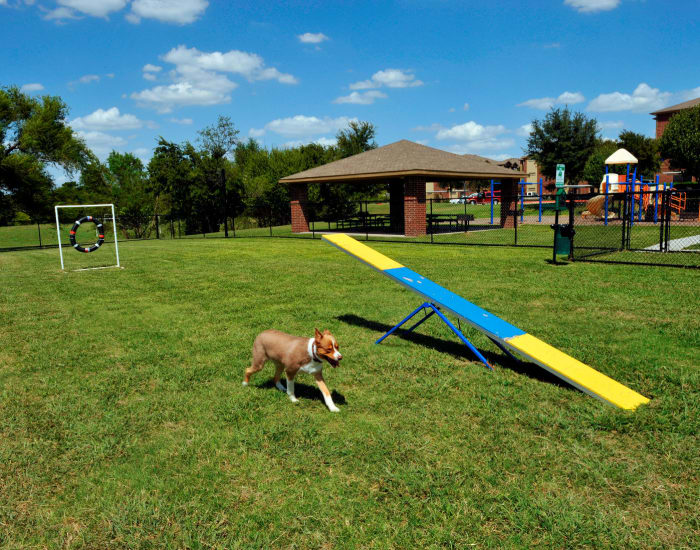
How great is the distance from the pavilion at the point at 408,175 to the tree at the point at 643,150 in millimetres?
28640

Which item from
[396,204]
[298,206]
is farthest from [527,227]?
[298,206]

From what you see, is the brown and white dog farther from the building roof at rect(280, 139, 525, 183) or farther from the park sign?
the park sign

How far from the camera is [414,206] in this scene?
23.5m

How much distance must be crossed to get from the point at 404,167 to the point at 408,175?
496 millimetres

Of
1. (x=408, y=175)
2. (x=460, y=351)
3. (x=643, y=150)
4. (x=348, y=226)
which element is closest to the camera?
(x=460, y=351)

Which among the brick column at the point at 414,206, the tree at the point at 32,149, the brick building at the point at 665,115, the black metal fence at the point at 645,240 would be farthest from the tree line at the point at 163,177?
the brick building at the point at 665,115

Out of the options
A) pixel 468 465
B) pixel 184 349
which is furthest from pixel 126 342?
pixel 468 465

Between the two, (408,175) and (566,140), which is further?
(566,140)

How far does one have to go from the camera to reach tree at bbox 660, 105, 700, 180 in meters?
38.7

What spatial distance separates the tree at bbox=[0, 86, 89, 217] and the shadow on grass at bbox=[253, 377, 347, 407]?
106 ft

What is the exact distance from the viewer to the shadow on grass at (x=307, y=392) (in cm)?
476

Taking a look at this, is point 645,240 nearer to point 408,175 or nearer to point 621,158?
point 408,175

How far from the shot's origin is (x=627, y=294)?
8953 mm

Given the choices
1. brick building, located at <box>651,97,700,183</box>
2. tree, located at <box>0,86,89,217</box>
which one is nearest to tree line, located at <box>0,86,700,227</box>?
tree, located at <box>0,86,89,217</box>
